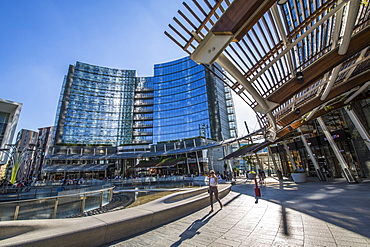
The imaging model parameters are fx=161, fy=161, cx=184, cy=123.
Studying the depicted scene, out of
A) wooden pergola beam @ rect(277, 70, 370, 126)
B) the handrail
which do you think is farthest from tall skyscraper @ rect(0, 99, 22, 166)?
wooden pergola beam @ rect(277, 70, 370, 126)

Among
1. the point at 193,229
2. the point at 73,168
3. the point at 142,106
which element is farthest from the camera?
the point at 142,106

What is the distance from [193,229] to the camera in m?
4.43

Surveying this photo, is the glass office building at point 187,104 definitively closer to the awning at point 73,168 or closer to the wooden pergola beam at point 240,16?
the awning at point 73,168

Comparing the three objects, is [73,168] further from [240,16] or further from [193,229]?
[240,16]

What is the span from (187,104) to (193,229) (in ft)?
191

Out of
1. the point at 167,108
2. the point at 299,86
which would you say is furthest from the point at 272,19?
the point at 167,108

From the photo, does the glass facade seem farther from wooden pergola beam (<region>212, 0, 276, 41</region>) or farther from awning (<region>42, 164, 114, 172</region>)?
wooden pergola beam (<region>212, 0, 276, 41</region>)

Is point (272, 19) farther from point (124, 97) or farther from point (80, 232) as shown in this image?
point (124, 97)

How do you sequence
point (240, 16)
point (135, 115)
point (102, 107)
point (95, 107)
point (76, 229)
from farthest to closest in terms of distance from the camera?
point (135, 115), point (102, 107), point (95, 107), point (76, 229), point (240, 16)

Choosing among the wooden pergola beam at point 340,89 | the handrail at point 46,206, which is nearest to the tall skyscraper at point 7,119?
the handrail at point 46,206

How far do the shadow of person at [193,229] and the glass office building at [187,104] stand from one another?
48688 mm

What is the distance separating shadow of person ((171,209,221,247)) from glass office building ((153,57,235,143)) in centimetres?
4869

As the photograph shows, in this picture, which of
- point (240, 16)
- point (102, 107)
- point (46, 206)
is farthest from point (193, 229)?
point (102, 107)

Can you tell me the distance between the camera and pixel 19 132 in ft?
278
